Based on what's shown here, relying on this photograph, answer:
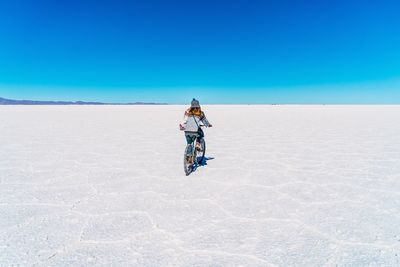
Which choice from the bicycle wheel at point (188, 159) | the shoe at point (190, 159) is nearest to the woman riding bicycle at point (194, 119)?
the bicycle wheel at point (188, 159)

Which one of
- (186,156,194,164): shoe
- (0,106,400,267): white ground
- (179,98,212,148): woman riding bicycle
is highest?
(179,98,212,148): woman riding bicycle

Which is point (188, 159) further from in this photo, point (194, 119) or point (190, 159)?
point (194, 119)

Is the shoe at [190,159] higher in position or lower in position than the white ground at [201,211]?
higher

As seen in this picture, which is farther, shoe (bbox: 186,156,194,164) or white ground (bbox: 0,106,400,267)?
shoe (bbox: 186,156,194,164)

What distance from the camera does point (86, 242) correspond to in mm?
2658

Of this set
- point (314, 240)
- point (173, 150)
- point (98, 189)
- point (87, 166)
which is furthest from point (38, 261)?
point (173, 150)

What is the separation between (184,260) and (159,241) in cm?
39

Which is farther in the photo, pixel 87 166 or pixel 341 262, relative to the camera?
pixel 87 166

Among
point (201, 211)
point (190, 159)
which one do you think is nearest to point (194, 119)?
point (190, 159)

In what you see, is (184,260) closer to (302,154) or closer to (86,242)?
(86,242)

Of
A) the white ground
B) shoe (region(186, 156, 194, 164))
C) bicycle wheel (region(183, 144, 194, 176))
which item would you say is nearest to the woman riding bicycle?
bicycle wheel (region(183, 144, 194, 176))

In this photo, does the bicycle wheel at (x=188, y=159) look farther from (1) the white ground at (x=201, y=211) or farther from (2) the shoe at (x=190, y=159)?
(1) the white ground at (x=201, y=211)

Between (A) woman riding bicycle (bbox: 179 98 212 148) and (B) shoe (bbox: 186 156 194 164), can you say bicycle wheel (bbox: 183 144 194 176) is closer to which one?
(B) shoe (bbox: 186 156 194 164)

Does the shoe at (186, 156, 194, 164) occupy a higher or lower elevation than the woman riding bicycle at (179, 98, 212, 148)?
lower
